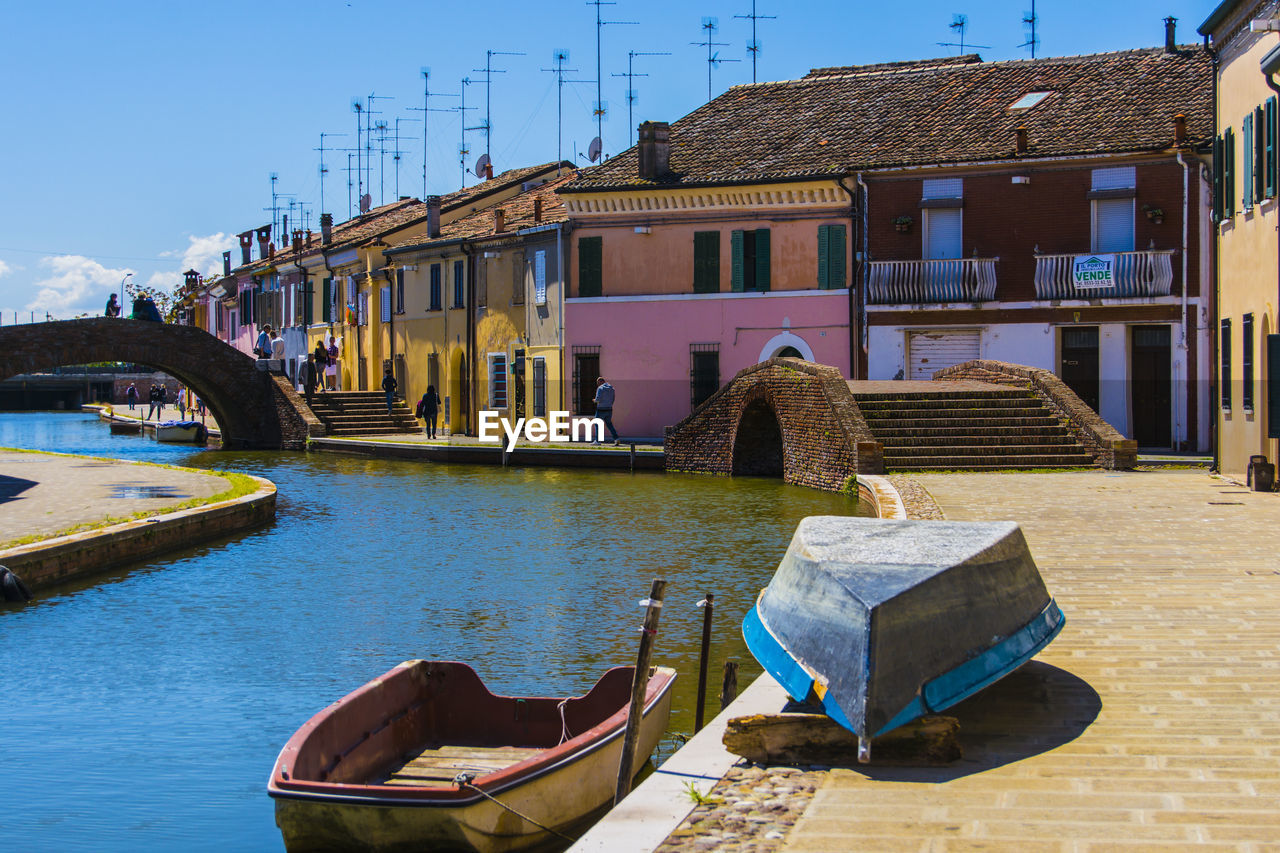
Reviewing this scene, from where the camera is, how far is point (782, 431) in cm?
2939

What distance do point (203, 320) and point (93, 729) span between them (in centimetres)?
7761

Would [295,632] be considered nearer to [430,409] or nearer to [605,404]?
[605,404]

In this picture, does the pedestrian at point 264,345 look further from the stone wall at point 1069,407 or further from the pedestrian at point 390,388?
the stone wall at point 1069,407

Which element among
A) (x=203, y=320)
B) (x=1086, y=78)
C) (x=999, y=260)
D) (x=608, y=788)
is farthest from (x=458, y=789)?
(x=203, y=320)

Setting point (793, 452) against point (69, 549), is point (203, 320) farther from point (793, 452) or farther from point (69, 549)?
point (69, 549)

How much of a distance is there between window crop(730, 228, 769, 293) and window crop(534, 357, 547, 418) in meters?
6.90

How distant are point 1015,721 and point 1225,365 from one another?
17.6m

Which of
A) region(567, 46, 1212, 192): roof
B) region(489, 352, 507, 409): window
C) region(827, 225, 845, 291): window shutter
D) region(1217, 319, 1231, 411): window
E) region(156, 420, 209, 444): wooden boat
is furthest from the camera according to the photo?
region(156, 420, 209, 444): wooden boat

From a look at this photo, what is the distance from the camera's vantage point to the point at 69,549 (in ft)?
51.4

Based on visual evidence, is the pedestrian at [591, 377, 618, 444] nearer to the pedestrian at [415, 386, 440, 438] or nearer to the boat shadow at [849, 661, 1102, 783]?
the pedestrian at [415, 386, 440, 438]

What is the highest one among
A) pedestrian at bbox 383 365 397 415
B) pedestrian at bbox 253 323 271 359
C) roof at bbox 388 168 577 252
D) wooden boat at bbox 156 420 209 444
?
roof at bbox 388 168 577 252

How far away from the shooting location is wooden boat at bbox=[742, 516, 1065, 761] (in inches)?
258

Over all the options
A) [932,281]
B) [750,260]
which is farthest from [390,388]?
[932,281]

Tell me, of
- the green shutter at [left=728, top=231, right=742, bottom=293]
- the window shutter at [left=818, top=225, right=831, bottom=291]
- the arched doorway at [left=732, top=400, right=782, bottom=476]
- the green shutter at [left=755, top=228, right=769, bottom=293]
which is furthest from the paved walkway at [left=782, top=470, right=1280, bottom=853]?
the green shutter at [left=728, top=231, right=742, bottom=293]
